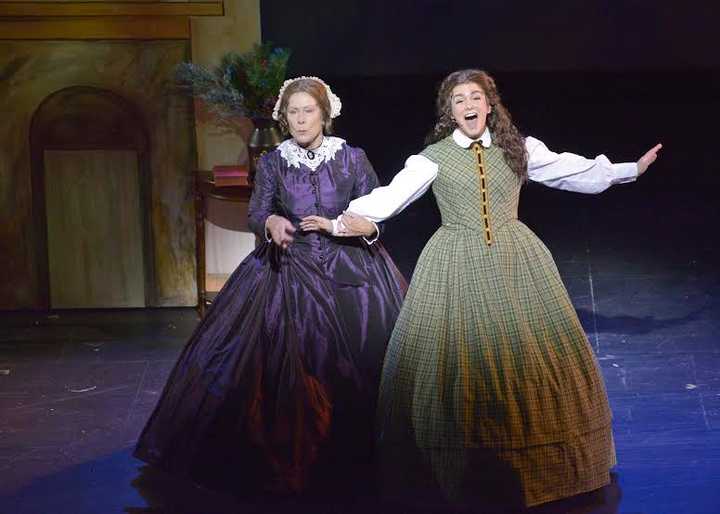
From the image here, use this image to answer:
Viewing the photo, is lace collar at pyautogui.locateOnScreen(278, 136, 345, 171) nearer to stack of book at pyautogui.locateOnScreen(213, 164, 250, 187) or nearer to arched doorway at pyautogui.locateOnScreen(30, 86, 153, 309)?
stack of book at pyautogui.locateOnScreen(213, 164, 250, 187)

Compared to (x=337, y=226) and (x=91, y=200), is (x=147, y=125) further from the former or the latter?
(x=337, y=226)

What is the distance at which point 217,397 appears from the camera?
414 cm

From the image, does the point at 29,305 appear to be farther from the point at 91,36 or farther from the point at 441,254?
the point at 441,254

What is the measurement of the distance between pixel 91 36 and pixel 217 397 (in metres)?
2.71

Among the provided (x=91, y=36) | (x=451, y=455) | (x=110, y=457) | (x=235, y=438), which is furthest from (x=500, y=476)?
(x=91, y=36)

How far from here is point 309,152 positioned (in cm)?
434

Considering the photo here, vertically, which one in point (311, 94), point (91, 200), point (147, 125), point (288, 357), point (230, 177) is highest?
point (311, 94)

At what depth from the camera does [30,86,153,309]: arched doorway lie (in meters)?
6.43

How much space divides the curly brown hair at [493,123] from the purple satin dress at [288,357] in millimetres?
393

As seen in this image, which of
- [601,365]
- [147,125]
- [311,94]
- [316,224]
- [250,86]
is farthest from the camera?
[147,125]

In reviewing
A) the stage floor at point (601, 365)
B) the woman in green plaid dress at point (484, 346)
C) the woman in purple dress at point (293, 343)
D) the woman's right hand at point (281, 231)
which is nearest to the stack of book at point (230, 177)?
the stage floor at point (601, 365)

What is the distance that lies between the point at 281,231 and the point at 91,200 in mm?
2668

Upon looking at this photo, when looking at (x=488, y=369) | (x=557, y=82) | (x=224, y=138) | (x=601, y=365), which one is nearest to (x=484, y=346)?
(x=488, y=369)

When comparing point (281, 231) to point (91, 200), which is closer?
point (281, 231)
